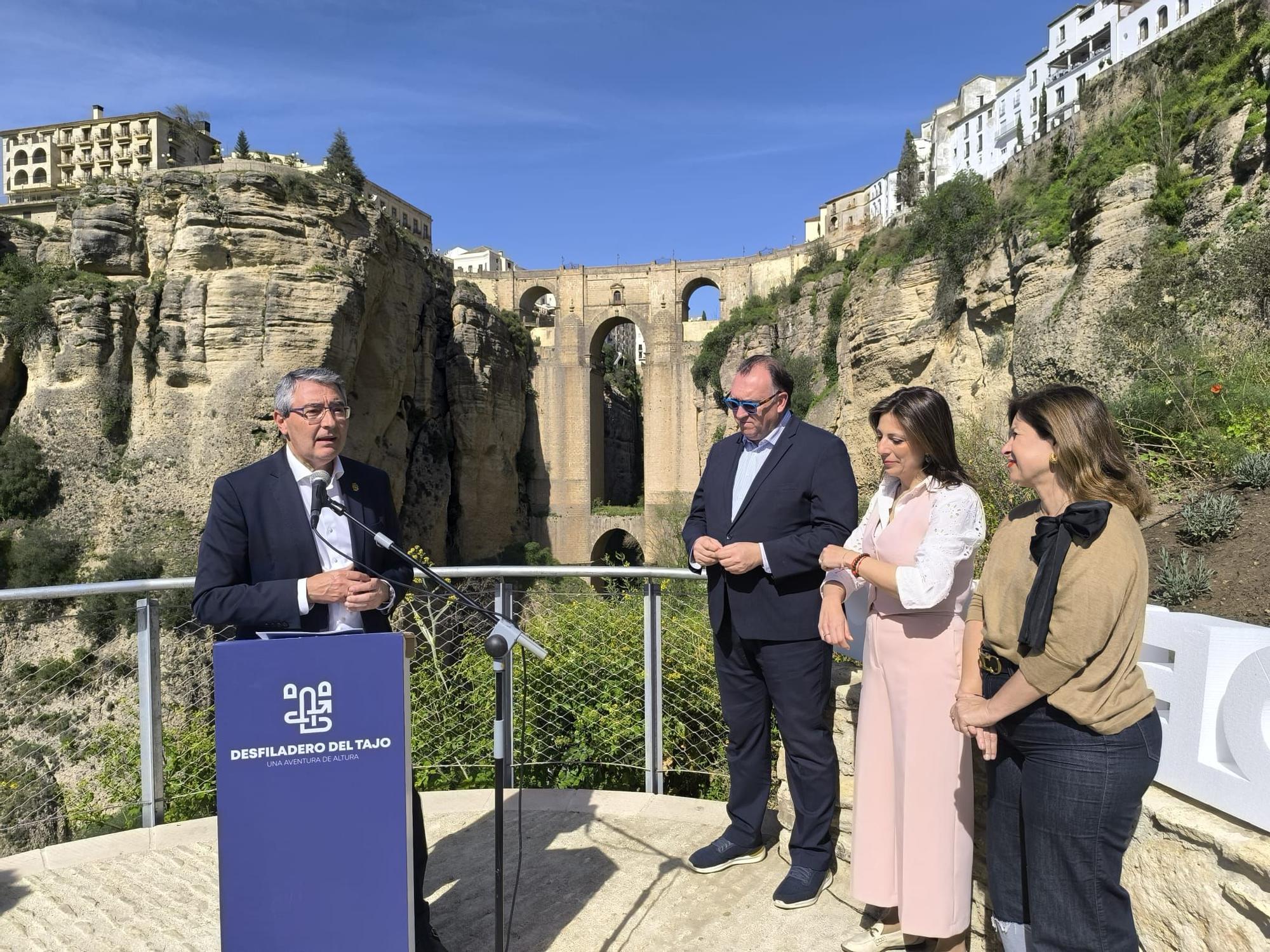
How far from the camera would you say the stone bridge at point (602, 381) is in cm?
3400

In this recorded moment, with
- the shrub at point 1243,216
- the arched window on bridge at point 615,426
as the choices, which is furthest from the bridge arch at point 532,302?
the shrub at point 1243,216

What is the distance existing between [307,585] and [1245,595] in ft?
11.9

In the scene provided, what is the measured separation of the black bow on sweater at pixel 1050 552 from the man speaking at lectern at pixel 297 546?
149 centimetres

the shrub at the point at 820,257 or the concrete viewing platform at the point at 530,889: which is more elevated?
the shrub at the point at 820,257

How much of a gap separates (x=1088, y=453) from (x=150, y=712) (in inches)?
135

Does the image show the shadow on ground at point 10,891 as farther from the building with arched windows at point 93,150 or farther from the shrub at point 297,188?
the building with arched windows at point 93,150

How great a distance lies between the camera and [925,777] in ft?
6.75

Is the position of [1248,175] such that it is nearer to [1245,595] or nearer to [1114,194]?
[1114,194]

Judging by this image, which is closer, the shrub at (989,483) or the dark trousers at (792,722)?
the dark trousers at (792,722)

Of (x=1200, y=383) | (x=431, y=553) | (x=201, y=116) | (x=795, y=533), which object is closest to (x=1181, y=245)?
(x=1200, y=383)

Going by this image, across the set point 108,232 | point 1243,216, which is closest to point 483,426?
point 108,232

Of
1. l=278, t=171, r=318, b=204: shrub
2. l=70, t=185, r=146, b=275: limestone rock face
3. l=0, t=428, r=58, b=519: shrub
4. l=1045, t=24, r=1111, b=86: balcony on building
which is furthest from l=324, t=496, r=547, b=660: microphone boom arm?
l=1045, t=24, r=1111, b=86: balcony on building

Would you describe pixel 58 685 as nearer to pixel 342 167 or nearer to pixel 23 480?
pixel 23 480

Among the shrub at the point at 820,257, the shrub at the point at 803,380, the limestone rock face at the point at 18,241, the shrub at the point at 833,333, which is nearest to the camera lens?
the limestone rock face at the point at 18,241
